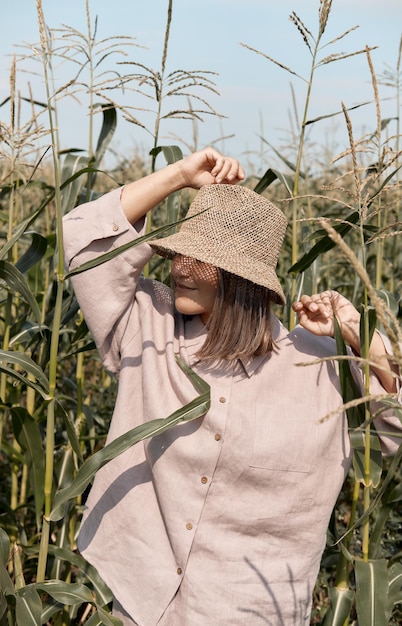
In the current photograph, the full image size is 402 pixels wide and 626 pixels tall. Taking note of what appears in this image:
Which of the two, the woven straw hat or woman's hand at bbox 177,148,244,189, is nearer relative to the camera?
the woven straw hat

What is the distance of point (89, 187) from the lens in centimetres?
274

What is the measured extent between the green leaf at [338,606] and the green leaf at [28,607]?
0.77m

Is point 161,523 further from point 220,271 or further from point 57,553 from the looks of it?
point 220,271

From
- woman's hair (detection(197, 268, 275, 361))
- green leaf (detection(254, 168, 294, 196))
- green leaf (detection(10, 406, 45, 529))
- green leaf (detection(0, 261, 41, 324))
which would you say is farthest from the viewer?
green leaf (detection(254, 168, 294, 196))

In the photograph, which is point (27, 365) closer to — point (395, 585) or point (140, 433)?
point (140, 433)

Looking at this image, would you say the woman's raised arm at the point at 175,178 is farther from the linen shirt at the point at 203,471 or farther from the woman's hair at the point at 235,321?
the woman's hair at the point at 235,321

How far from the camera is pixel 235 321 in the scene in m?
2.15

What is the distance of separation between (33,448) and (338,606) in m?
0.93

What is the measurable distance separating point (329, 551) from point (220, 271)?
3.58 ft

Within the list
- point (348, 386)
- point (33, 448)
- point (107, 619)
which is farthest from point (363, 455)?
point (33, 448)

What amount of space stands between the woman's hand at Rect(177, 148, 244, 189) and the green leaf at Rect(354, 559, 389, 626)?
107cm

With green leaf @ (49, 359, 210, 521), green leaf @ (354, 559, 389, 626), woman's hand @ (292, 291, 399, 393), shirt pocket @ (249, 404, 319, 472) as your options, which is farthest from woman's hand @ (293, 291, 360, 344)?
green leaf @ (354, 559, 389, 626)

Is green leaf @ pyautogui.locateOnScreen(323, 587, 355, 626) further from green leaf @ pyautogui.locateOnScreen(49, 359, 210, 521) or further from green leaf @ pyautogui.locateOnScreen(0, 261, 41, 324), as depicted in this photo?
green leaf @ pyautogui.locateOnScreen(0, 261, 41, 324)

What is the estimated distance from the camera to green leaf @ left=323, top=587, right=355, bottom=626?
7.44ft
